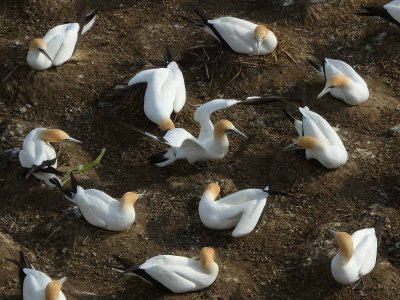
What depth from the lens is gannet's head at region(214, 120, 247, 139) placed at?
9.90 metres

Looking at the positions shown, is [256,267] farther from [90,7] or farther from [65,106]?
[90,7]

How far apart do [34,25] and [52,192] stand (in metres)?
3.18

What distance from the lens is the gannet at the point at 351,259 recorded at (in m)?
8.56

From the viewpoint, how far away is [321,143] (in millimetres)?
9711

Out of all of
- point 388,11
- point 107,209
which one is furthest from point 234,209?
point 388,11

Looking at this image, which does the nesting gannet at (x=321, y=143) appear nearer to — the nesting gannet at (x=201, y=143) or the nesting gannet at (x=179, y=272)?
the nesting gannet at (x=201, y=143)

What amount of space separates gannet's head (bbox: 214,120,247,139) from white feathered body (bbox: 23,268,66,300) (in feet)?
7.50

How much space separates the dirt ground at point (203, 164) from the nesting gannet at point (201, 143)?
13 cm

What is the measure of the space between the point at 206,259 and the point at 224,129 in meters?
1.74

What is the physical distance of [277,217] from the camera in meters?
9.52

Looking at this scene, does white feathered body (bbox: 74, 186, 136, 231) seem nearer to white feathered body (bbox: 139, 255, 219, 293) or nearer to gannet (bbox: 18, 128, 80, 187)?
gannet (bbox: 18, 128, 80, 187)

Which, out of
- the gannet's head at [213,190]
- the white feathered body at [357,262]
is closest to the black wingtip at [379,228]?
the white feathered body at [357,262]

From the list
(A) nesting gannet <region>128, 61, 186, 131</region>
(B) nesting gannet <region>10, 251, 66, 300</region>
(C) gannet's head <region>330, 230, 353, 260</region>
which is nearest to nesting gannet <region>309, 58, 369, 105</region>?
(A) nesting gannet <region>128, 61, 186, 131</region>

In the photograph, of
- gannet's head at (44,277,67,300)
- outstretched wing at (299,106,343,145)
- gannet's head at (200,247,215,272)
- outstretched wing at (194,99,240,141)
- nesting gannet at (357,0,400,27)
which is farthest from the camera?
nesting gannet at (357,0,400,27)
